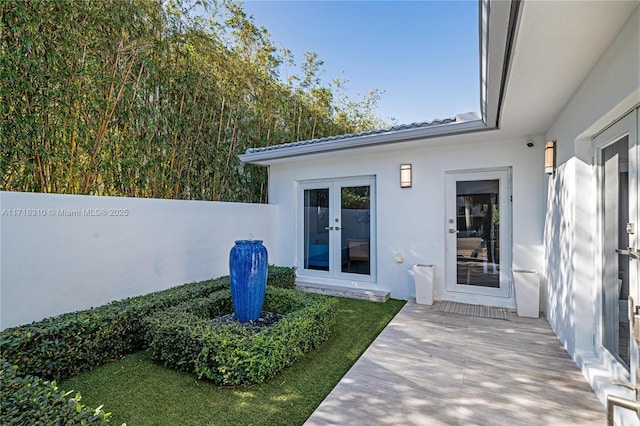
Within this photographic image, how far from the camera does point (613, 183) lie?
279 cm

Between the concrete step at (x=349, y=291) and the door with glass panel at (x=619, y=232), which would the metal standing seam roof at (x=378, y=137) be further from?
the concrete step at (x=349, y=291)

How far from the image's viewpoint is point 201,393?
2793 millimetres

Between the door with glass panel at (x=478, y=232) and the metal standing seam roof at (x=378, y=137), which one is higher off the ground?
the metal standing seam roof at (x=378, y=137)

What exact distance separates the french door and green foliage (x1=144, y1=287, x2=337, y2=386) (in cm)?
277

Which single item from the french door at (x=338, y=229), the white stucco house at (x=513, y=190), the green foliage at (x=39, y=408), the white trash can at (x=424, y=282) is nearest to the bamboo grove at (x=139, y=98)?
the white stucco house at (x=513, y=190)

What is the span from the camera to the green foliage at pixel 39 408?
160cm

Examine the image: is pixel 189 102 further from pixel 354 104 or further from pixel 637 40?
pixel 354 104

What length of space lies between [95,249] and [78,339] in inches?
53.2

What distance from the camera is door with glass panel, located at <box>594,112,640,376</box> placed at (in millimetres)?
2297

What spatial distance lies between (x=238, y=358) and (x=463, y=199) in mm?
4689

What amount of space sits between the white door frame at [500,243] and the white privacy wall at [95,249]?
4307 millimetres

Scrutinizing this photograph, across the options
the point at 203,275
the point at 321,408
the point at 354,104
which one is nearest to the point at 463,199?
the point at 321,408

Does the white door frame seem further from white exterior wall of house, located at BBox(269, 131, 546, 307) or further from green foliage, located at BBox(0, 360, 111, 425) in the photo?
green foliage, located at BBox(0, 360, 111, 425)

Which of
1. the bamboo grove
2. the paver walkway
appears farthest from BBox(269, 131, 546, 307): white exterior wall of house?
the bamboo grove
